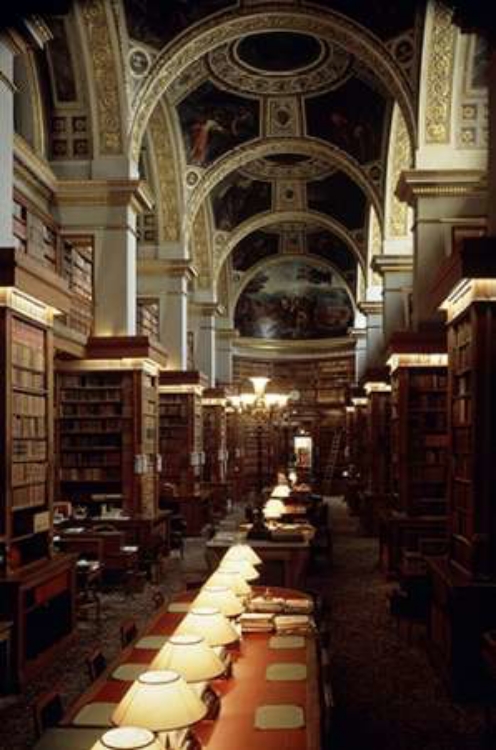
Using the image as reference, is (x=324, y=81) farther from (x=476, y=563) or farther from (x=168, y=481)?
(x=476, y=563)

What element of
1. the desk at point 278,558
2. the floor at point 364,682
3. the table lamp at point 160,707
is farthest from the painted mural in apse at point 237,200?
the table lamp at point 160,707

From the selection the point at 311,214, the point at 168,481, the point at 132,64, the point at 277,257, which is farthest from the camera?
the point at 277,257

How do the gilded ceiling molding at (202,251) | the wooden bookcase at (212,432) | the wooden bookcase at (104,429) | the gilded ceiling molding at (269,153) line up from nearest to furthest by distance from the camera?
the wooden bookcase at (104,429), the gilded ceiling molding at (269,153), the gilded ceiling molding at (202,251), the wooden bookcase at (212,432)

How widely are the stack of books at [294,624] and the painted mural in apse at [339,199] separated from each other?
20551 mm

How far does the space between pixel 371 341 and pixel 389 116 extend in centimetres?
768

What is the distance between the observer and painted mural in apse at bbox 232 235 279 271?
102ft

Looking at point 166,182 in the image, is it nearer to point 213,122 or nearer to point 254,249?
point 213,122

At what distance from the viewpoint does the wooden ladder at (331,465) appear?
33.8m

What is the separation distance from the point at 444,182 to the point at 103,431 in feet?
21.1

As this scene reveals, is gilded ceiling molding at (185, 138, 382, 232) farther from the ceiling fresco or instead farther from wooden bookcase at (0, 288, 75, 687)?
wooden bookcase at (0, 288, 75, 687)

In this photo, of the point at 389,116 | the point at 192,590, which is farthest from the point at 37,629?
the point at 389,116

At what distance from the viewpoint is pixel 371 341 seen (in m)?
24.9

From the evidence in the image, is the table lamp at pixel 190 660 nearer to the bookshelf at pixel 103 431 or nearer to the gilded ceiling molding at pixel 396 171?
the bookshelf at pixel 103 431

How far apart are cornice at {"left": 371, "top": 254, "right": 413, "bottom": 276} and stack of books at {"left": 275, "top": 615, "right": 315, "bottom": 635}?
13.5 metres
